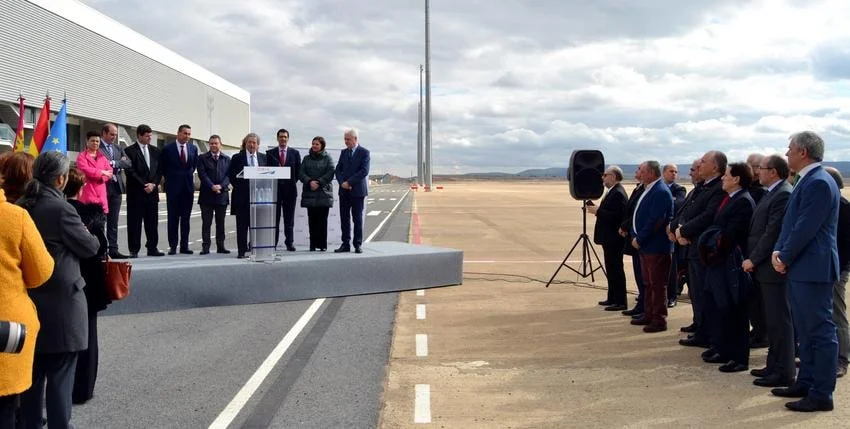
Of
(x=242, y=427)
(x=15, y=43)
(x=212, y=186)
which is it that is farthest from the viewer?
(x=15, y=43)

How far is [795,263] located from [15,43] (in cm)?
5296

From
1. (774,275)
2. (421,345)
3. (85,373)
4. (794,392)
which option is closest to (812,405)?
(794,392)

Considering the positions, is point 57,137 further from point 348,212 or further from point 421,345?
point 421,345

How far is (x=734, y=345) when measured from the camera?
6680mm

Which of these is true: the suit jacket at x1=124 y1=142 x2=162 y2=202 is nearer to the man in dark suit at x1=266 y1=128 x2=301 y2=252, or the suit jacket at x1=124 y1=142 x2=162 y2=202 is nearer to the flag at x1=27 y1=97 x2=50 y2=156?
the flag at x1=27 y1=97 x2=50 y2=156

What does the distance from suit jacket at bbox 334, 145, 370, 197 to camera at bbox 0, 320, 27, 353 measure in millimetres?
8339

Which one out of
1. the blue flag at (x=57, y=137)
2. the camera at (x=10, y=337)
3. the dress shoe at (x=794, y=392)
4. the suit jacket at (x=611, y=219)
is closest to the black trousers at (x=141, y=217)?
the blue flag at (x=57, y=137)

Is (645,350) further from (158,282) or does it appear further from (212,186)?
(212,186)

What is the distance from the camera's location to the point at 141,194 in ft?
37.8

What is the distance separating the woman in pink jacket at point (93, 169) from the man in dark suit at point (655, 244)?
22.8 feet

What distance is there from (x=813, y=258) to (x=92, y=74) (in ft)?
207

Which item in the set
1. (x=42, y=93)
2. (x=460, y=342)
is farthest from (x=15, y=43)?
(x=460, y=342)

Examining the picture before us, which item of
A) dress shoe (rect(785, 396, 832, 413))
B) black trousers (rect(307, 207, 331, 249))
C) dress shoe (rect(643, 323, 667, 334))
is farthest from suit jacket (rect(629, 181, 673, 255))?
black trousers (rect(307, 207, 331, 249))

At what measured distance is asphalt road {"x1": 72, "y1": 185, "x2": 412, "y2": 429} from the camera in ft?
17.5
